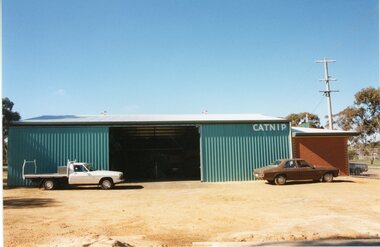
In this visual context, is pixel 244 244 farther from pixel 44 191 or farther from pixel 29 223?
pixel 44 191

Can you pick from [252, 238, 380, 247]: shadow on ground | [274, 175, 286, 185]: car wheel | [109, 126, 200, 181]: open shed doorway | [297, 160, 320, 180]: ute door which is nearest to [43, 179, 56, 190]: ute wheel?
[109, 126, 200, 181]: open shed doorway

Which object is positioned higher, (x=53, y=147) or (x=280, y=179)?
(x=53, y=147)

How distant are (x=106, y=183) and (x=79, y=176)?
1.49m

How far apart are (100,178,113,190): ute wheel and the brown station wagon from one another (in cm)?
836

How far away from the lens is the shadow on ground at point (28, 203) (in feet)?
44.3

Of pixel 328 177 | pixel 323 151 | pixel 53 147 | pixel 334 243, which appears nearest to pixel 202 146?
pixel 328 177

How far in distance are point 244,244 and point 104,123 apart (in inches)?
655

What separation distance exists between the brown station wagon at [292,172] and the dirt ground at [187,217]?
3423 mm

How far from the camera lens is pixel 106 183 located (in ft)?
63.8

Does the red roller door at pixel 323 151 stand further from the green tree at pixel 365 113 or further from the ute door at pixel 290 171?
the green tree at pixel 365 113

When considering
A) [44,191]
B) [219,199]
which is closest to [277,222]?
[219,199]

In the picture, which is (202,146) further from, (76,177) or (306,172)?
(76,177)

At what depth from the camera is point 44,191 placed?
18922mm

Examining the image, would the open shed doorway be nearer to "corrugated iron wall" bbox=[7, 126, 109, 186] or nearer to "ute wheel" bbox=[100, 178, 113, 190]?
"corrugated iron wall" bbox=[7, 126, 109, 186]
